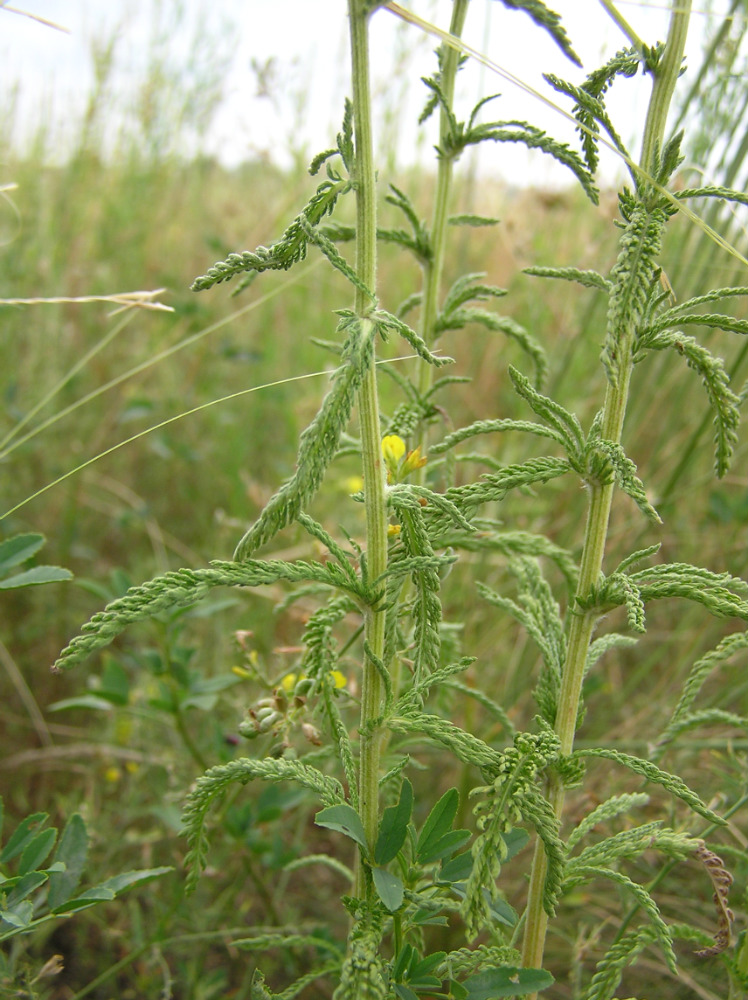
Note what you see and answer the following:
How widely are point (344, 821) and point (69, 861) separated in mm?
452

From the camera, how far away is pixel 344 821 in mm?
815

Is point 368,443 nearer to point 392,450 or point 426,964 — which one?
point 392,450

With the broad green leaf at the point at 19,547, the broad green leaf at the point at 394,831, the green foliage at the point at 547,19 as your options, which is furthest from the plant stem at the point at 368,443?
the broad green leaf at the point at 19,547

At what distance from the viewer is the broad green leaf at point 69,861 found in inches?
38.5

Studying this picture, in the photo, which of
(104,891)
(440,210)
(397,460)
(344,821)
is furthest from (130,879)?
(440,210)

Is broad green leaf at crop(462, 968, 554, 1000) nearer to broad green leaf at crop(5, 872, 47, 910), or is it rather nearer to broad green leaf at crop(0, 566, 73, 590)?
broad green leaf at crop(5, 872, 47, 910)

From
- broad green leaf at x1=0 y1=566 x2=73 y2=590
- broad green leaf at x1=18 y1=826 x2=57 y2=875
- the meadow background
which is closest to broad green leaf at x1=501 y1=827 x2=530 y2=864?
the meadow background

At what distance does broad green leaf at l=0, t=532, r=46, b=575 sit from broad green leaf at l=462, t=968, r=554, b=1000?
0.82 metres

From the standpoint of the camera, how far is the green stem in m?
1.06

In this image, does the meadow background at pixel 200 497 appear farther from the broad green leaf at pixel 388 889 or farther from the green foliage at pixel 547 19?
the green foliage at pixel 547 19

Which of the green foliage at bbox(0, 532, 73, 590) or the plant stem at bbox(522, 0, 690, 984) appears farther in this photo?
the green foliage at bbox(0, 532, 73, 590)

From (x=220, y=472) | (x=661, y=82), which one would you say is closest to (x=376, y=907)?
(x=661, y=82)

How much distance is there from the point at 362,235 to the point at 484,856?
2.05ft

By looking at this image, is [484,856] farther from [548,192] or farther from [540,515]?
[548,192]
